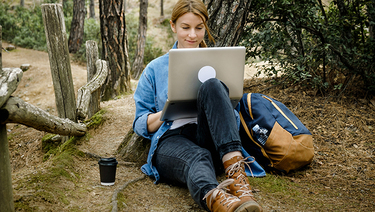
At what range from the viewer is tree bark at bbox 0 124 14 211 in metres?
1.58

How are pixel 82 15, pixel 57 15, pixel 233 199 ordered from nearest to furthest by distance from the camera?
pixel 233 199 < pixel 57 15 < pixel 82 15

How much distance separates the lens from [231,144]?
6.47 feet

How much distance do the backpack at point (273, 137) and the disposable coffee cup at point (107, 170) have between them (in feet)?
3.82

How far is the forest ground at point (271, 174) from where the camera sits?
2.02m

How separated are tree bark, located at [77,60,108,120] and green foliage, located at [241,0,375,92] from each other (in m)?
2.14

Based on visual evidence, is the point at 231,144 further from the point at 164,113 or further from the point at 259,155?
the point at 259,155

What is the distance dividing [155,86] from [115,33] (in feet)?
12.4

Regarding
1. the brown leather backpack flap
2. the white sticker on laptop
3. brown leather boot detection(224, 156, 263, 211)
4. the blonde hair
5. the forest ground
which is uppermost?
the blonde hair

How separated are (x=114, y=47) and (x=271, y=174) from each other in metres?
4.35

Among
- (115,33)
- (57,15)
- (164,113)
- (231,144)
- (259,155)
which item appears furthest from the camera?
→ (115,33)

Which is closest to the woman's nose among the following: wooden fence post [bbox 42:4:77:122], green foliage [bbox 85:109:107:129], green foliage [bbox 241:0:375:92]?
wooden fence post [bbox 42:4:77:122]

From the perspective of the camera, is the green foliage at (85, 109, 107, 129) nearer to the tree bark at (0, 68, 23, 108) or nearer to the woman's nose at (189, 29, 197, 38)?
the woman's nose at (189, 29, 197, 38)

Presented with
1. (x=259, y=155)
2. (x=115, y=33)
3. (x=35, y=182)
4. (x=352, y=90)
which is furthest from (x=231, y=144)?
(x=115, y=33)

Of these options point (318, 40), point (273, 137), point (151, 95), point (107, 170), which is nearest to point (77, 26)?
point (318, 40)
